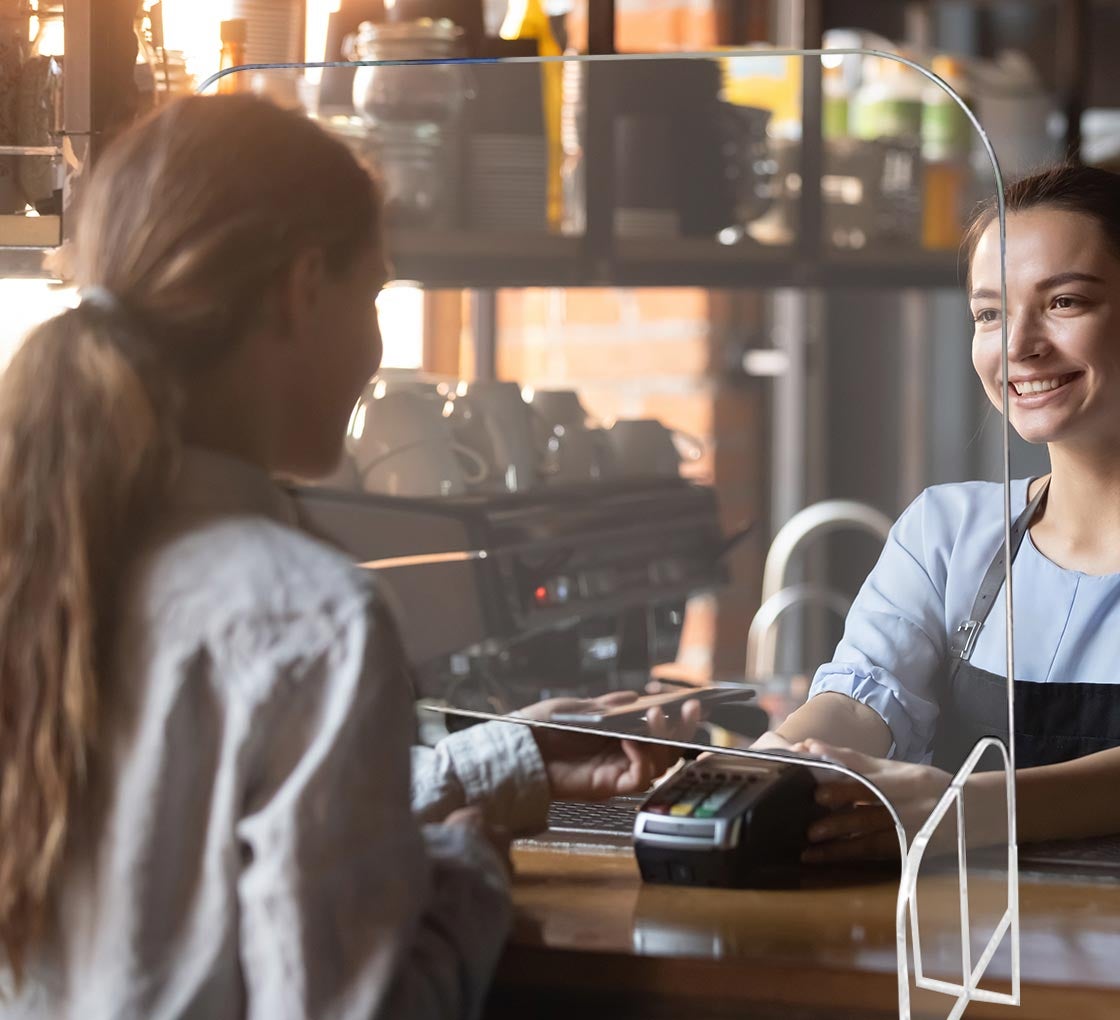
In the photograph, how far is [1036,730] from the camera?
1.13 m

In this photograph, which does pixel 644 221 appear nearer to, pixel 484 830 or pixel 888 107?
pixel 484 830

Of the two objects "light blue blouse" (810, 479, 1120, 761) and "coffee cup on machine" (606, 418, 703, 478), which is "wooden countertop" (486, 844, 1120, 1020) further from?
"coffee cup on machine" (606, 418, 703, 478)

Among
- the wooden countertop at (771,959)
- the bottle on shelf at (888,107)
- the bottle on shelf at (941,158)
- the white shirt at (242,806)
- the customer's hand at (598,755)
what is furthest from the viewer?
the bottle on shelf at (888,107)

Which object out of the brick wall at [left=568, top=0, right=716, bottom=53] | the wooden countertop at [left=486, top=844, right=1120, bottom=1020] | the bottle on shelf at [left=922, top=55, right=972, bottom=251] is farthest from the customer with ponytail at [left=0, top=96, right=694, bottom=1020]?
the brick wall at [left=568, top=0, right=716, bottom=53]

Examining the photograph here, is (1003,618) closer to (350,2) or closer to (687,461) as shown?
(687,461)

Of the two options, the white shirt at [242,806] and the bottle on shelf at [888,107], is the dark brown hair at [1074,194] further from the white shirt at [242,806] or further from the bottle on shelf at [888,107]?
the bottle on shelf at [888,107]

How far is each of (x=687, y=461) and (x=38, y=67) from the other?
0.48 m

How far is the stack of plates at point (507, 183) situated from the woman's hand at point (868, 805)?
0.39 m

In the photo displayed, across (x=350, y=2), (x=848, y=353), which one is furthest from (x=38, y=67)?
(x=848, y=353)

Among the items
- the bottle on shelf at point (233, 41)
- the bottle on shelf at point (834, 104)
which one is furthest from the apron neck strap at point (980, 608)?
the bottle on shelf at point (834, 104)

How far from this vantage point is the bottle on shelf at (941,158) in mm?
1772

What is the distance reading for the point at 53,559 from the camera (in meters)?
0.62

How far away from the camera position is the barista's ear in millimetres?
664

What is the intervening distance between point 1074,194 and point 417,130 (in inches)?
16.3
